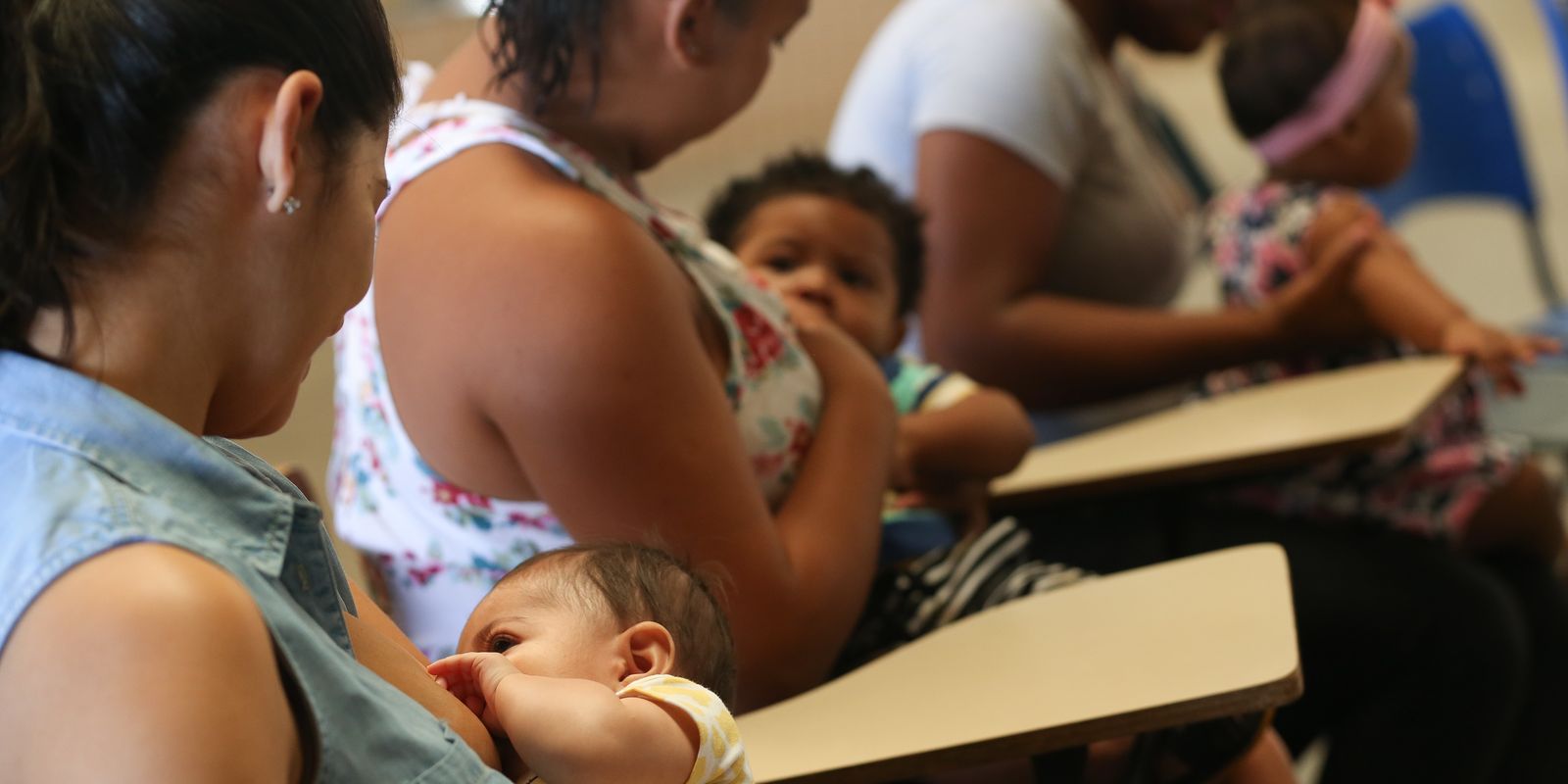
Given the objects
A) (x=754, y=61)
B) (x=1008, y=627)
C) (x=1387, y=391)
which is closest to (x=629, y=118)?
(x=754, y=61)

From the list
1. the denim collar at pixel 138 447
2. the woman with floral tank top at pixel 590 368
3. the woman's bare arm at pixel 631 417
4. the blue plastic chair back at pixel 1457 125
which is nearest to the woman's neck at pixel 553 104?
the woman with floral tank top at pixel 590 368

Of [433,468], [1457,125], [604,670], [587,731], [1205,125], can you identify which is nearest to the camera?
[587,731]

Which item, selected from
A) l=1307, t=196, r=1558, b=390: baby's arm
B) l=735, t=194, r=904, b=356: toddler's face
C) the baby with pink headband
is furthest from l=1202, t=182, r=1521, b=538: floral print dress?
l=735, t=194, r=904, b=356: toddler's face

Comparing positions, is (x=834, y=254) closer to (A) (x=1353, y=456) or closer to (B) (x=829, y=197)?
(B) (x=829, y=197)

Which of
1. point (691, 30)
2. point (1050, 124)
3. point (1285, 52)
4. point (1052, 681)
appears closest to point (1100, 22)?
point (1050, 124)

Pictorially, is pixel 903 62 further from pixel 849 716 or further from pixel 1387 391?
pixel 849 716

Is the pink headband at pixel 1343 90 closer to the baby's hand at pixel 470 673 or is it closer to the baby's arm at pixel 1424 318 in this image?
the baby's arm at pixel 1424 318

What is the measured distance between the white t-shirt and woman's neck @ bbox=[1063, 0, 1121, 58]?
38 millimetres

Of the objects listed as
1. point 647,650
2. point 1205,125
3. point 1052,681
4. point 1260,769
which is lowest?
point 1205,125

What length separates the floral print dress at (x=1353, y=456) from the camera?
7.03ft

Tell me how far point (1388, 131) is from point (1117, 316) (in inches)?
29.9

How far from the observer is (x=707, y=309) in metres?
1.27

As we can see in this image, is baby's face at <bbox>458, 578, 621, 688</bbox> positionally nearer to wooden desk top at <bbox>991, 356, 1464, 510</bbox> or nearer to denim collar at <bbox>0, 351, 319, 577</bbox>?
denim collar at <bbox>0, 351, 319, 577</bbox>

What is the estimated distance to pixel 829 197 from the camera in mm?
1863
